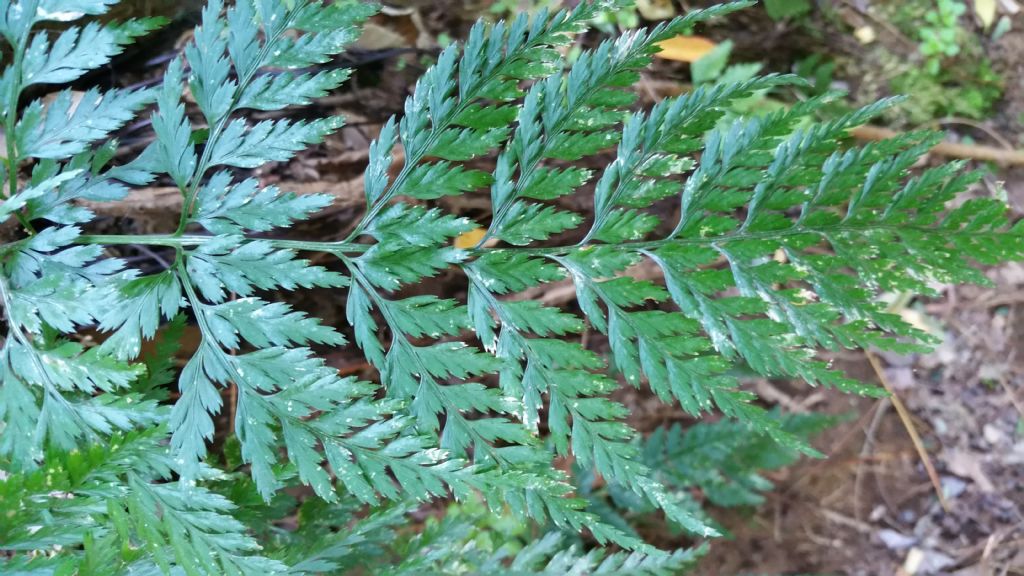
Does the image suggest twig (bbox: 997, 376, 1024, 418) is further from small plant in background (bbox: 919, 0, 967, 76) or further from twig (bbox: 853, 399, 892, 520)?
small plant in background (bbox: 919, 0, 967, 76)

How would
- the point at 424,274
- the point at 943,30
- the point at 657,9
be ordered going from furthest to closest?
the point at 943,30 → the point at 657,9 → the point at 424,274

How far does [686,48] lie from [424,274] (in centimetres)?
207

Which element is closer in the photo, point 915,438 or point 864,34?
point 864,34

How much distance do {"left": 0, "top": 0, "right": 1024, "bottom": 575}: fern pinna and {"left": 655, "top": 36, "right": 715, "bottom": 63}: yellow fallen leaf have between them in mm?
1594

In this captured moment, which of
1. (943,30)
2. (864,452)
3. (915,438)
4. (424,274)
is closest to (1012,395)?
(915,438)

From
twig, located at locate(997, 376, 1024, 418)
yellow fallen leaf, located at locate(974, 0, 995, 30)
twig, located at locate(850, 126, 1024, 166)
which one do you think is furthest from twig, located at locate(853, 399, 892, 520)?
yellow fallen leaf, located at locate(974, 0, 995, 30)

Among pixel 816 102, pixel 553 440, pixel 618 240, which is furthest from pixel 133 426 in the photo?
pixel 816 102

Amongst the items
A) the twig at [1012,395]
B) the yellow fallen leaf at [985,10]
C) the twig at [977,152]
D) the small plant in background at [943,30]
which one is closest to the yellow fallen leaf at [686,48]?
the twig at [977,152]

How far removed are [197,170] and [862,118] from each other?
1608mm

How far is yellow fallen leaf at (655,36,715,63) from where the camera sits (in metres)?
3.27

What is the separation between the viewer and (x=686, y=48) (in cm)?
329

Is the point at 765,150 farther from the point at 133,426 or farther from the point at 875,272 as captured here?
the point at 133,426

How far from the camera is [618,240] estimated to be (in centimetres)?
184

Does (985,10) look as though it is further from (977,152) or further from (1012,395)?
(1012,395)
